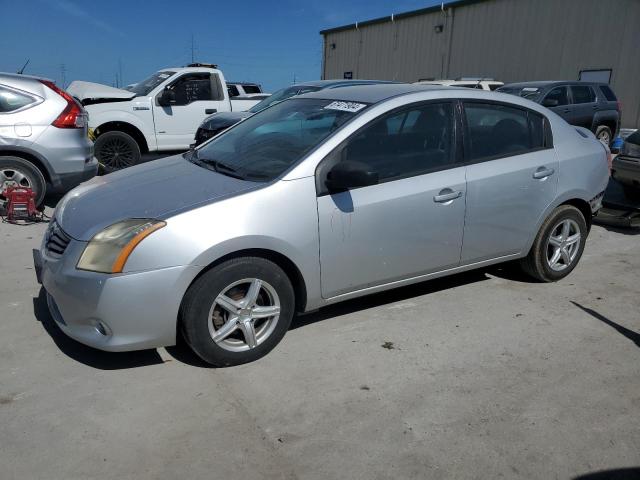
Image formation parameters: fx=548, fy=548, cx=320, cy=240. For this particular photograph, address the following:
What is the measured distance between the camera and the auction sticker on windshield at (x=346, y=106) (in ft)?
11.9

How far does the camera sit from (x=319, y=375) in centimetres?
315

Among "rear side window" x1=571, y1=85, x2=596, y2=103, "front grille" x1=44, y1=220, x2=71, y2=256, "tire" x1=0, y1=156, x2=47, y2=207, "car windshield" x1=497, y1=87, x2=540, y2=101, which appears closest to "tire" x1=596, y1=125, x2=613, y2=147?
"rear side window" x1=571, y1=85, x2=596, y2=103

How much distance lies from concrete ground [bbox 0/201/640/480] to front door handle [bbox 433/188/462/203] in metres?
0.86

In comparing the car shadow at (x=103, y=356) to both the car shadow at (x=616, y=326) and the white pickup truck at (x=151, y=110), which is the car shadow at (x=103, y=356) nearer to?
the car shadow at (x=616, y=326)

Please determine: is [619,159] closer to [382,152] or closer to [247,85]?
[382,152]

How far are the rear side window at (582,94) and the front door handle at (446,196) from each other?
1047cm

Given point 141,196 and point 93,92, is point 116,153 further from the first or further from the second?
point 141,196

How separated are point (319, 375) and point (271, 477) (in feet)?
2.83

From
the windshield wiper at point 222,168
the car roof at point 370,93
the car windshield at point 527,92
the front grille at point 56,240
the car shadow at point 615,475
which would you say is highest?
the car roof at point 370,93

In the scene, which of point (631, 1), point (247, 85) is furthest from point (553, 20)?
point (247, 85)

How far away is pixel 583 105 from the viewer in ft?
41.5

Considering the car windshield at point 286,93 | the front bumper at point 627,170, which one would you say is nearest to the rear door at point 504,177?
the front bumper at point 627,170

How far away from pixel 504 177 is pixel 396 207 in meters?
1.02

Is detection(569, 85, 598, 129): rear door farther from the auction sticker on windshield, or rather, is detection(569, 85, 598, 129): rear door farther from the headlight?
the headlight
